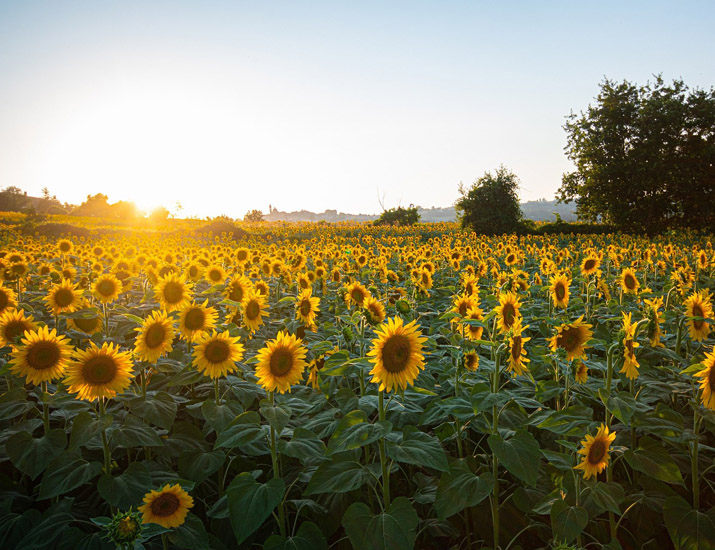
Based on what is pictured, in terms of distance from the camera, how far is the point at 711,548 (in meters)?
2.20

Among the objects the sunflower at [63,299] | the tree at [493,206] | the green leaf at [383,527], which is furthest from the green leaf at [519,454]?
the tree at [493,206]

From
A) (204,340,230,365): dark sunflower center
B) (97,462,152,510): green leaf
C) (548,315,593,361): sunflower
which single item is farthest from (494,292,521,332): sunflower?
(97,462,152,510): green leaf

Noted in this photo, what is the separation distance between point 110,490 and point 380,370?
5.21 feet

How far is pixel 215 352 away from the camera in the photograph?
2.84m

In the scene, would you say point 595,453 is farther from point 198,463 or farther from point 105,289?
point 105,289

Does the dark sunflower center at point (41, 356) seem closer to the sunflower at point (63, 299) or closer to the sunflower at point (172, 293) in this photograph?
the sunflower at point (172, 293)

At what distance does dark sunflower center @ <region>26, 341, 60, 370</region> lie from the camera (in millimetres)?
2592

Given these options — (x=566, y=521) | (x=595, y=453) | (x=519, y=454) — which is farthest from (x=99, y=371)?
Answer: (x=595, y=453)

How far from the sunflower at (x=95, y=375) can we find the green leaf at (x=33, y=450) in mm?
303

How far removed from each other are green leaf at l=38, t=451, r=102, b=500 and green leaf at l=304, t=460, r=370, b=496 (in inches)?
46.5

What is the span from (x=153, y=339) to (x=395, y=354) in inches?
67.3

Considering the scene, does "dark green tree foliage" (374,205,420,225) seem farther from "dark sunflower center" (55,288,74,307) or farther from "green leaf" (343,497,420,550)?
"green leaf" (343,497,420,550)

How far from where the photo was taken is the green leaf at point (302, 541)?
7.39ft

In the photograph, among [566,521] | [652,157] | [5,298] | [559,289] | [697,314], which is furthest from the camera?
[652,157]
